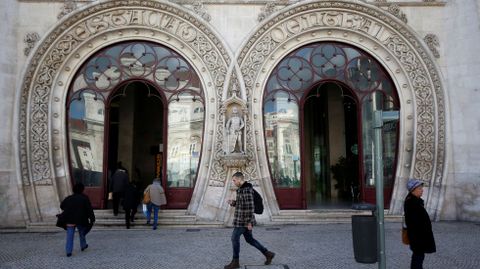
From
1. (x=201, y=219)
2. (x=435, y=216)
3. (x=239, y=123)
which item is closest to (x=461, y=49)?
(x=435, y=216)

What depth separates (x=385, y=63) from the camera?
43.8 ft

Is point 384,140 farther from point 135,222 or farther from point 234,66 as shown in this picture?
point 135,222

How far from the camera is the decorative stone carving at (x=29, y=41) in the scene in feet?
41.2

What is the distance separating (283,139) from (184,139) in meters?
3.30

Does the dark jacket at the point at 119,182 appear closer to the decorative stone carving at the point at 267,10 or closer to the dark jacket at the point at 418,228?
the decorative stone carving at the point at 267,10

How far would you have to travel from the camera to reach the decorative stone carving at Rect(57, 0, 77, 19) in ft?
41.8

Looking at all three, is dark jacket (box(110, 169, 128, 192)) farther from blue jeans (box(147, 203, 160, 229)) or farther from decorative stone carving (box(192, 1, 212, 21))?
decorative stone carving (box(192, 1, 212, 21))

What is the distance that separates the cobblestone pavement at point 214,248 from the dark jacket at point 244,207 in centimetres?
84

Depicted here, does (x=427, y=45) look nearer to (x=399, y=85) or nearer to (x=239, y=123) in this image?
(x=399, y=85)

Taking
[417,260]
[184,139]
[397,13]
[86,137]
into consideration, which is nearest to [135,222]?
[184,139]

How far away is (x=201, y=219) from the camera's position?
12312 millimetres

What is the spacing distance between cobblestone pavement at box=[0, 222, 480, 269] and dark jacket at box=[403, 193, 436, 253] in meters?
1.57

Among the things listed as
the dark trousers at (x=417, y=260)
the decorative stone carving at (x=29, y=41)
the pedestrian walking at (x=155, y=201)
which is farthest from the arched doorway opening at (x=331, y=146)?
the dark trousers at (x=417, y=260)

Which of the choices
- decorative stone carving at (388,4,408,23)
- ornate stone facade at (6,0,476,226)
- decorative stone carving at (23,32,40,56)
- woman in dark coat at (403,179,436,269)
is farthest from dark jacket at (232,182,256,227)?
decorative stone carving at (23,32,40,56)
